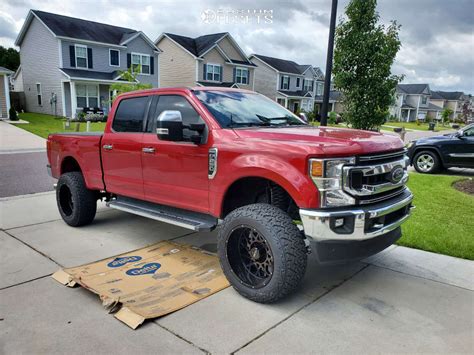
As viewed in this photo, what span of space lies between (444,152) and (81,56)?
83.1 ft

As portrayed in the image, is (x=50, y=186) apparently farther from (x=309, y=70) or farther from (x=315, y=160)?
(x=309, y=70)

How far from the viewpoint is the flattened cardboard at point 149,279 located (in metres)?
3.37

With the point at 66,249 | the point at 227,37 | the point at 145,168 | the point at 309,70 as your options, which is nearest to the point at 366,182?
the point at 145,168

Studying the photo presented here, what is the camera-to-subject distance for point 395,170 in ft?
12.0

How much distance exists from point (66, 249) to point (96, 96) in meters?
26.0

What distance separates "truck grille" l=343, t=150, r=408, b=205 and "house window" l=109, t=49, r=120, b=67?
29060 mm

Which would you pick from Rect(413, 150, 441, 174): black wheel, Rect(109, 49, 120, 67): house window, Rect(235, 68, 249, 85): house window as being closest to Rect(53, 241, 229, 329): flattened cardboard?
Rect(413, 150, 441, 174): black wheel

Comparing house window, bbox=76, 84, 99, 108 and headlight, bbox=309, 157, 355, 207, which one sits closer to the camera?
headlight, bbox=309, 157, 355, 207

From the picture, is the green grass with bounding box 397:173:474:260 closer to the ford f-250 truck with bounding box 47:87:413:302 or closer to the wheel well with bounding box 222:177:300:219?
the ford f-250 truck with bounding box 47:87:413:302

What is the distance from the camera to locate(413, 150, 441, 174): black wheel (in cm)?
1109

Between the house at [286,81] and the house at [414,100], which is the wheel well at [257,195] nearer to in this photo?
the house at [286,81]

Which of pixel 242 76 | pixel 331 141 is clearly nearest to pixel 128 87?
pixel 331 141

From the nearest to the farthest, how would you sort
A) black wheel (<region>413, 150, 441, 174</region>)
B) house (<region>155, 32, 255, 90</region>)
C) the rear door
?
the rear door, black wheel (<region>413, 150, 441, 174</region>), house (<region>155, 32, 255, 90</region>)

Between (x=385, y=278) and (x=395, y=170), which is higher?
(x=395, y=170)
